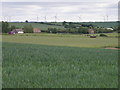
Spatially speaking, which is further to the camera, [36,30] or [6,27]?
[36,30]

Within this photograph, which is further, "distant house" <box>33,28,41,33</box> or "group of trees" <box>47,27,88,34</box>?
"distant house" <box>33,28,41,33</box>

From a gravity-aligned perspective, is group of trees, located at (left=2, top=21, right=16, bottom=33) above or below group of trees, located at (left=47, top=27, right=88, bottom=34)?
above

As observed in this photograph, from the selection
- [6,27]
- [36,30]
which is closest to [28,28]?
[36,30]

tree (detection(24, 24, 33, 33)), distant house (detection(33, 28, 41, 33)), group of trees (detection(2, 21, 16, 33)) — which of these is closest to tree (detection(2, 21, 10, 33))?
group of trees (detection(2, 21, 16, 33))

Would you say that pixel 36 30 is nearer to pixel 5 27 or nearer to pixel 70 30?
pixel 5 27

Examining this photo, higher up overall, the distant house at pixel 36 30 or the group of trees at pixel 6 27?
the group of trees at pixel 6 27

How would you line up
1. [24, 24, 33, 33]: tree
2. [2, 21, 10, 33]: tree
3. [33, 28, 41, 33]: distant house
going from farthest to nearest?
[24, 24, 33, 33]: tree
[33, 28, 41, 33]: distant house
[2, 21, 10, 33]: tree

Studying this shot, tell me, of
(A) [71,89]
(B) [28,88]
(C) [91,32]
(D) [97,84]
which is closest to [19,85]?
(B) [28,88]

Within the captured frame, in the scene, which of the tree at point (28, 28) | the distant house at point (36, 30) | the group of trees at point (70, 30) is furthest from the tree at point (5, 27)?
the group of trees at point (70, 30)

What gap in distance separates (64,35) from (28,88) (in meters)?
70.2

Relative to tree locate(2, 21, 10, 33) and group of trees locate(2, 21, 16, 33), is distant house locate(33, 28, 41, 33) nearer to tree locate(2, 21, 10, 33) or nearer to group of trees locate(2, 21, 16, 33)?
group of trees locate(2, 21, 16, 33)

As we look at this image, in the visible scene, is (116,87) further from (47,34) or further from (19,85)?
(47,34)

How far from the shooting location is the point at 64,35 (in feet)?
253

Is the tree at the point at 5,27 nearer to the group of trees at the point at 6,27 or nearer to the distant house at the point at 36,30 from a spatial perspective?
the group of trees at the point at 6,27
